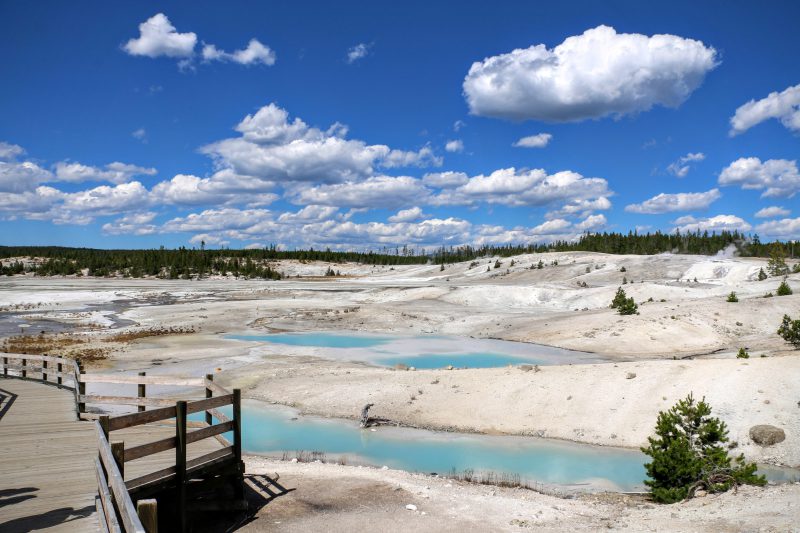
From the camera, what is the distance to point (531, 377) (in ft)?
78.2

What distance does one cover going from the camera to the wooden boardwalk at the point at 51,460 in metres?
8.11

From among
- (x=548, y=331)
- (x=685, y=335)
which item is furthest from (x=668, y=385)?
(x=548, y=331)

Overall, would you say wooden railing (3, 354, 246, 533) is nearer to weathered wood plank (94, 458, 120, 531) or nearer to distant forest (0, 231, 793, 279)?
weathered wood plank (94, 458, 120, 531)

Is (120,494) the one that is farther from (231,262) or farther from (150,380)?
(231,262)

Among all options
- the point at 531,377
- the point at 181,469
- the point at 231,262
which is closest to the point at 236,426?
the point at 181,469

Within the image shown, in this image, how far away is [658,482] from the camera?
13.7m

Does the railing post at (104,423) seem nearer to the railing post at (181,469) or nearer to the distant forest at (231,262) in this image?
the railing post at (181,469)

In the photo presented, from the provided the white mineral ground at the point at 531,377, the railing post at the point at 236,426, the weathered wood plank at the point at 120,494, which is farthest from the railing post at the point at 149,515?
the white mineral ground at the point at 531,377

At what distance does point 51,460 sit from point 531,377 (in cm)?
1790

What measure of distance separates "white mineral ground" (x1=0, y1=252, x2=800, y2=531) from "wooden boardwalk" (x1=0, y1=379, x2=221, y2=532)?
3.20 m

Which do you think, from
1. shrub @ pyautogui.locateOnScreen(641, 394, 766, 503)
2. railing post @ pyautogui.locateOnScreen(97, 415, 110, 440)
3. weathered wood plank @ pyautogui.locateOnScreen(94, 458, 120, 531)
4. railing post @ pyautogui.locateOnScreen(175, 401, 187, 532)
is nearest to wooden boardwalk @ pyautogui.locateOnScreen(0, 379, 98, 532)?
weathered wood plank @ pyautogui.locateOnScreen(94, 458, 120, 531)

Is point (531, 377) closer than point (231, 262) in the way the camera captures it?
Yes

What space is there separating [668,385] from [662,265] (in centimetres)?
6632

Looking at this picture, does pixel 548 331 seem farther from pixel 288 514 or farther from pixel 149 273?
pixel 149 273
